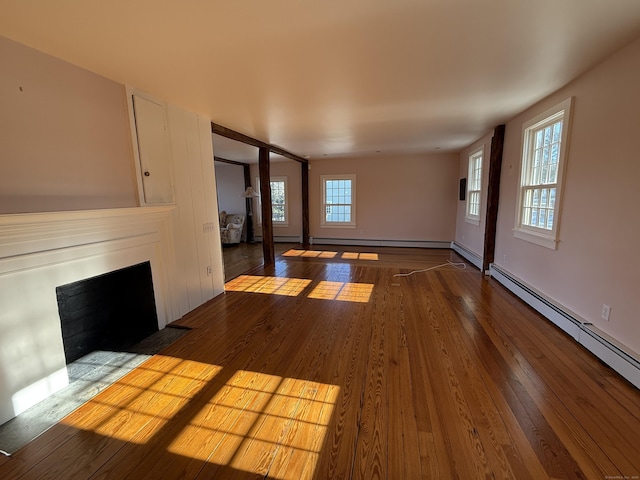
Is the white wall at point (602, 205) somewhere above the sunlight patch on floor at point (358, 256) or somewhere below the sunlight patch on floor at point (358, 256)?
above

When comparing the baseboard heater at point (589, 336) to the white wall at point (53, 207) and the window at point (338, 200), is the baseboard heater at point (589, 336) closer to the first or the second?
the white wall at point (53, 207)

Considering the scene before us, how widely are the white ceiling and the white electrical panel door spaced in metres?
0.18

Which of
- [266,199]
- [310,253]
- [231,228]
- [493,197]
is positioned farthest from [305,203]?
[493,197]

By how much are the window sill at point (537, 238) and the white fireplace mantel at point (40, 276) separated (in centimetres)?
439

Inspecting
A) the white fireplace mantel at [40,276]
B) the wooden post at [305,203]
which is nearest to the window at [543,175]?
the white fireplace mantel at [40,276]

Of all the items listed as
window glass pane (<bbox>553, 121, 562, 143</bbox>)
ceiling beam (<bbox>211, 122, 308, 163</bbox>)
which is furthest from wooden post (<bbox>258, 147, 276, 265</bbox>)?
window glass pane (<bbox>553, 121, 562, 143</bbox>)

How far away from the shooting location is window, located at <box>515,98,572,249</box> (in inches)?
119

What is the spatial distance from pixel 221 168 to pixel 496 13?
8.06 meters

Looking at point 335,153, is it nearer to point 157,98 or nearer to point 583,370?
point 157,98

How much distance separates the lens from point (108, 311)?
9.25ft

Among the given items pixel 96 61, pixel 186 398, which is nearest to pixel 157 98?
pixel 96 61

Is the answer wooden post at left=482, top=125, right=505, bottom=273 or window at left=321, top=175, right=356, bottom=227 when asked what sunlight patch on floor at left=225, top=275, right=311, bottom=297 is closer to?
wooden post at left=482, top=125, right=505, bottom=273

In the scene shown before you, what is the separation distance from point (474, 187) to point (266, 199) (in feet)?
14.7

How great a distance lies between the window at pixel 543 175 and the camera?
3029mm
